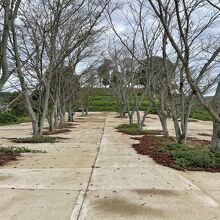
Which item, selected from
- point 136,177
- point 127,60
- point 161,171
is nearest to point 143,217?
point 136,177

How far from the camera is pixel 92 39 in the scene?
70.3 ft

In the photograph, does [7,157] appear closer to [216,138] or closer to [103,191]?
[103,191]

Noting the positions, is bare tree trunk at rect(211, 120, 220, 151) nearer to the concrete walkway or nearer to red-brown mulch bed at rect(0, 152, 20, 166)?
the concrete walkway

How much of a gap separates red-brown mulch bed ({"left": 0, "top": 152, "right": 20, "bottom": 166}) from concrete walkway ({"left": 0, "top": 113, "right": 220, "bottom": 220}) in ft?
0.99

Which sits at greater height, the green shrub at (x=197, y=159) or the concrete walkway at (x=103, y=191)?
the green shrub at (x=197, y=159)

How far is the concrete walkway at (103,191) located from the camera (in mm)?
5316

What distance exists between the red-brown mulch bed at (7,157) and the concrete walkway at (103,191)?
0.30m

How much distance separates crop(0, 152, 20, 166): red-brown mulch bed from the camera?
9.69 metres

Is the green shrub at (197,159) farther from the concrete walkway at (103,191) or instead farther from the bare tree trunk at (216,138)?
the concrete walkway at (103,191)

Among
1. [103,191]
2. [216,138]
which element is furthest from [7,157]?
[216,138]

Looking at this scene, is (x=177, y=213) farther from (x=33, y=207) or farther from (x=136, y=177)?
(x=136, y=177)

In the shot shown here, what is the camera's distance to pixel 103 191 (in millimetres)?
6516

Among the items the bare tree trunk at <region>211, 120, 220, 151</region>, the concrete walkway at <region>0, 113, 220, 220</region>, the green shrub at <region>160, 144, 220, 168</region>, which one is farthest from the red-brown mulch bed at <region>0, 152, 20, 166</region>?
the bare tree trunk at <region>211, 120, 220, 151</region>

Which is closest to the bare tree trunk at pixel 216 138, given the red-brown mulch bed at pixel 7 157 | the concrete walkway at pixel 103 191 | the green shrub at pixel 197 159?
the green shrub at pixel 197 159
